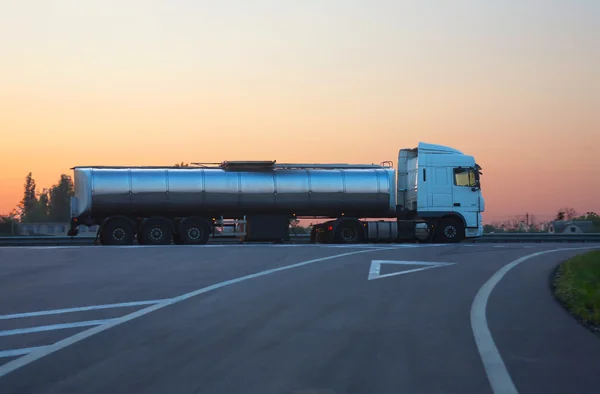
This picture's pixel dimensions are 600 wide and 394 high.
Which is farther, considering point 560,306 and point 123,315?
point 560,306

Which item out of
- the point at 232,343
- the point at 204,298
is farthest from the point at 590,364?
the point at 204,298

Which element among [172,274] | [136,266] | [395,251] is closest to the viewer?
[172,274]

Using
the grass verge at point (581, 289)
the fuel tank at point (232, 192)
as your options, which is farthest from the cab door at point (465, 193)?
the grass verge at point (581, 289)

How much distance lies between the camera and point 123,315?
32.4 ft

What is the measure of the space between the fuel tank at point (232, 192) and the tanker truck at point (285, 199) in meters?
0.04

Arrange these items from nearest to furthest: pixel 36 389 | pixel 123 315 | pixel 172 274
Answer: pixel 36 389
pixel 123 315
pixel 172 274

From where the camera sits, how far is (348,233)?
32.2 m

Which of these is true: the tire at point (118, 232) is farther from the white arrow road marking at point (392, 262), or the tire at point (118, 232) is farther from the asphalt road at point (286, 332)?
the white arrow road marking at point (392, 262)

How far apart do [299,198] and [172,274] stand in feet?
56.3

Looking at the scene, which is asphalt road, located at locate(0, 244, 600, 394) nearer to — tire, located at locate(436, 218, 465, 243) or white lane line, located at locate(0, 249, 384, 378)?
white lane line, located at locate(0, 249, 384, 378)

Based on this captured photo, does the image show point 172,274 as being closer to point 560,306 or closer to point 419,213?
point 560,306

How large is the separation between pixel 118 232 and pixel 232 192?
16.3 feet

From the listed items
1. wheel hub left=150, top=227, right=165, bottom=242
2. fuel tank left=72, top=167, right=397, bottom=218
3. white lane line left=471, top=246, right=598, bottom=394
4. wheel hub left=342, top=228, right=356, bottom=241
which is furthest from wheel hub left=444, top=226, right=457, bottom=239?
white lane line left=471, top=246, right=598, bottom=394

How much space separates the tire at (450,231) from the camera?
31.9m
